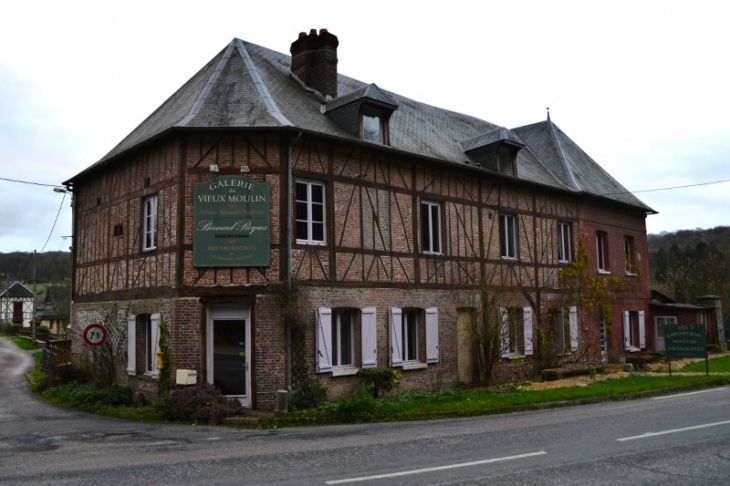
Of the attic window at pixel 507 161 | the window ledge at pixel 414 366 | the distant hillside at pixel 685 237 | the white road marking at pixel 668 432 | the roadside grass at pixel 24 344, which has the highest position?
the distant hillside at pixel 685 237

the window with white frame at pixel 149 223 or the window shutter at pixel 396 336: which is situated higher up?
the window with white frame at pixel 149 223

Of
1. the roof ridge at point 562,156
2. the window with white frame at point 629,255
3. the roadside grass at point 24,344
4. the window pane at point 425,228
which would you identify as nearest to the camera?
the window pane at point 425,228

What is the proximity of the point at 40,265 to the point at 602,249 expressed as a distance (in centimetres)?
6600

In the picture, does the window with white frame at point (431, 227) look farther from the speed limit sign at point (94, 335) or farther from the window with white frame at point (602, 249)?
the window with white frame at point (602, 249)

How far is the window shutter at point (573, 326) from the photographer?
21125 mm

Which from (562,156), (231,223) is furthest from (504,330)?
(562,156)

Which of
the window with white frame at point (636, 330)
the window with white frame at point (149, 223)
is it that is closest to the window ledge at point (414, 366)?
the window with white frame at point (149, 223)

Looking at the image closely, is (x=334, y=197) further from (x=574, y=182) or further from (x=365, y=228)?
(x=574, y=182)

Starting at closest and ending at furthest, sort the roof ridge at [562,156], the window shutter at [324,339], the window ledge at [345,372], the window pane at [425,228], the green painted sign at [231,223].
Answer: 1. the green painted sign at [231,223]
2. the window shutter at [324,339]
3. the window ledge at [345,372]
4. the window pane at [425,228]
5. the roof ridge at [562,156]

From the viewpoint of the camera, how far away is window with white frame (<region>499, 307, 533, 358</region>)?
18031 mm

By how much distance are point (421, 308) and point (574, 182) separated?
9517 mm

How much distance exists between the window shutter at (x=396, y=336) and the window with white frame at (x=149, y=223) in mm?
5997

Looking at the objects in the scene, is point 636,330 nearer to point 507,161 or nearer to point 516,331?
point 516,331

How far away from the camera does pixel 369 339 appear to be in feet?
49.6
